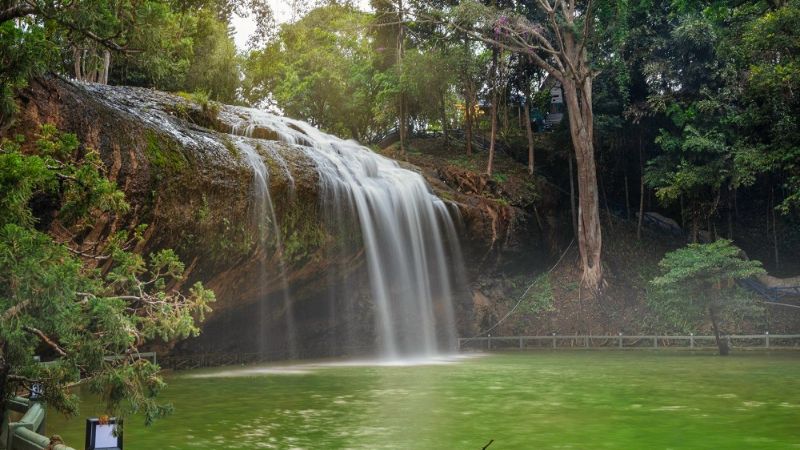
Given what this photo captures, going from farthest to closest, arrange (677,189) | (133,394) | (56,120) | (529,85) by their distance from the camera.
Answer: (529,85) → (677,189) → (56,120) → (133,394)

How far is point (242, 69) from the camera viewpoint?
3878 cm

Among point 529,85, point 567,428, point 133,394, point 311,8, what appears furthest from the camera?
point 529,85

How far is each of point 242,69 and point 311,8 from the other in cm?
978

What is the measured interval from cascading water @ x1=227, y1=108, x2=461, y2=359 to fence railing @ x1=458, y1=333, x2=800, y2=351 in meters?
1.80

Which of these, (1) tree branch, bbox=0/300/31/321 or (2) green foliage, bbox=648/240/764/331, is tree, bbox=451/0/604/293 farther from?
(1) tree branch, bbox=0/300/31/321

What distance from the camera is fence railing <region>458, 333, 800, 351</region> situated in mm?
24562

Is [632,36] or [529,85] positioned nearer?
[632,36]

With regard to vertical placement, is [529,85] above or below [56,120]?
above

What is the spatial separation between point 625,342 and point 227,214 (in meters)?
16.4

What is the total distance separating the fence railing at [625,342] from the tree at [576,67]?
2464mm

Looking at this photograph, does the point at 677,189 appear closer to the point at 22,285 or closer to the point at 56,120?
the point at 56,120

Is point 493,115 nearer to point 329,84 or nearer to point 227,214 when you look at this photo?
point 329,84

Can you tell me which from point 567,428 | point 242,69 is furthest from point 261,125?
point 242,69

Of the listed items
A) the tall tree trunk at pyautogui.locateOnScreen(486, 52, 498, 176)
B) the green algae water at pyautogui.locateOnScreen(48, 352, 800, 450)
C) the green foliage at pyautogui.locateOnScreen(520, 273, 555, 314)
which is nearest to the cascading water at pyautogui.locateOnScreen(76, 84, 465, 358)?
the green foliage at pyautogui.locateOnScreen(520, 273, 555, 314)
